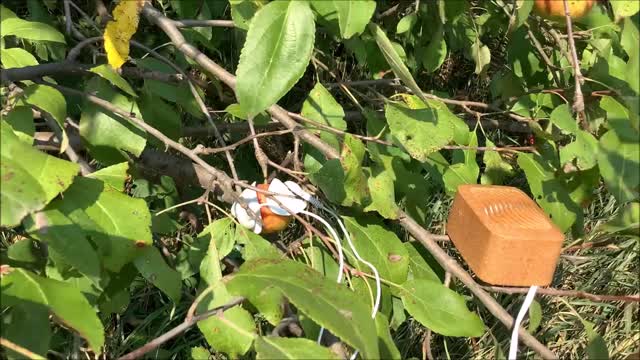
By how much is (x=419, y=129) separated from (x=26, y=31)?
70 cm

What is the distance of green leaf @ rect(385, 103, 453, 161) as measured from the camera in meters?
1.25

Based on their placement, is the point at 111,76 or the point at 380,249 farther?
the point at 380,249

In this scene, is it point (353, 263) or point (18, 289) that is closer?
point (18, 289)

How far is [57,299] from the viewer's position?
90cm

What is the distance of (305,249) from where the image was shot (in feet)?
4.45

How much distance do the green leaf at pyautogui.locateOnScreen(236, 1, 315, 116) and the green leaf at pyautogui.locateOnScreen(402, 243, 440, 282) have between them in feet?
1.76

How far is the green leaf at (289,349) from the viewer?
915mm

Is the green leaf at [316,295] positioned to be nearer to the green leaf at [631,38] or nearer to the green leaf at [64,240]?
the green leaf at [64,240]

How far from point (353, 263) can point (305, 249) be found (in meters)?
0.10

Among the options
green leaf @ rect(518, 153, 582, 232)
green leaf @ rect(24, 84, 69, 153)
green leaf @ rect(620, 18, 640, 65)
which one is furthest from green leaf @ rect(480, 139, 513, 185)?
green leaf @ rect(24, 84, 69, 153)

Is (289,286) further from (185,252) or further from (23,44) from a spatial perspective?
(23,44)

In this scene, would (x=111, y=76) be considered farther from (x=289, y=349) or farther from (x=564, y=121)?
(x=564, y=121)

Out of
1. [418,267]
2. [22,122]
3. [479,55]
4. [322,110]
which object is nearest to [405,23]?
[479,55]

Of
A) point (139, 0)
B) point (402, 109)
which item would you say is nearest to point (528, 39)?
point (402, 109)
